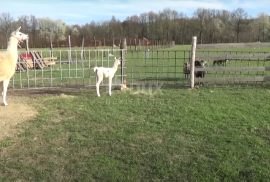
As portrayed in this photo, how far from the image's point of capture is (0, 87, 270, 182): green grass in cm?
417

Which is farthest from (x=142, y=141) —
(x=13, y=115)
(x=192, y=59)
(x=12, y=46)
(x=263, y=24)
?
(x=263, y=24)

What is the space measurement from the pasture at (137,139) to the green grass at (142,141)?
0.01m

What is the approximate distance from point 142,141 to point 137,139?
0.44 ft

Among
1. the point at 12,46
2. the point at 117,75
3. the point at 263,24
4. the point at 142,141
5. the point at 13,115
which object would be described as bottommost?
the point at 142,141

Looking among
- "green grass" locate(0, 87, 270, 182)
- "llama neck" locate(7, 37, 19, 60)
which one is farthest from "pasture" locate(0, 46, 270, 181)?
"llama neck" locate(7, 37, 19, 60)

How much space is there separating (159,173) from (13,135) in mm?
3191

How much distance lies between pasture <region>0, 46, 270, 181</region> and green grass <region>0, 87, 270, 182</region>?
15 mm

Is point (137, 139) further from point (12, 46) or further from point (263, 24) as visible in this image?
point (263, 24)

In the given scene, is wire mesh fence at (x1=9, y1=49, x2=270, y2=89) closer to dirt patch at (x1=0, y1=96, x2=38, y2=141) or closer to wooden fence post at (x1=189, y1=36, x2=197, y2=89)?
wooden fence post at (x1=189, y1=36, x2=197, y2=89)

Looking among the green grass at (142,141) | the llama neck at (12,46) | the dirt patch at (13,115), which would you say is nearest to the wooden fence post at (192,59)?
the green grass at (142,141)

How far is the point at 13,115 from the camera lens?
6773 mm

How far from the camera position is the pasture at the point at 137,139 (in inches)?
165

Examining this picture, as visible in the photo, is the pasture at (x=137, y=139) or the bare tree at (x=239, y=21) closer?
the pasture at (x=137, y=139)

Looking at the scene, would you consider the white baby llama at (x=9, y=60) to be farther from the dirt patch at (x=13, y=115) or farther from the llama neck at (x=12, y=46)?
the dirt patch at (x=13, y=115)
